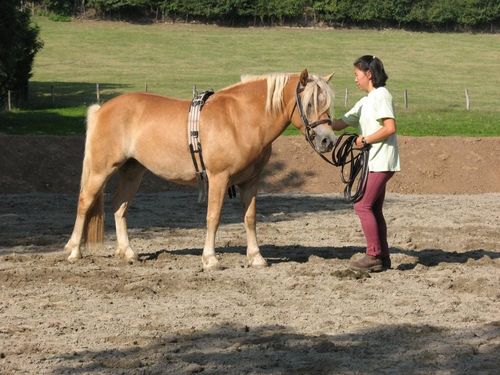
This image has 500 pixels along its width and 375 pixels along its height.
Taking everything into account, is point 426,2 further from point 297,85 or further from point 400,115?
point 297,85

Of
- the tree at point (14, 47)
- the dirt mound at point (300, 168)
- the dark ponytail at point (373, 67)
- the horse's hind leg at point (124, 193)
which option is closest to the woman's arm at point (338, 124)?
the dark ponytail at point (373, 67)

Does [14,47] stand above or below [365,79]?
below

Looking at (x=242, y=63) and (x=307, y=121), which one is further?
(x=242, y=63)

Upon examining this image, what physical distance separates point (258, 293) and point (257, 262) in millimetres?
1273

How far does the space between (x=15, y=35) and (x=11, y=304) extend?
21232mm

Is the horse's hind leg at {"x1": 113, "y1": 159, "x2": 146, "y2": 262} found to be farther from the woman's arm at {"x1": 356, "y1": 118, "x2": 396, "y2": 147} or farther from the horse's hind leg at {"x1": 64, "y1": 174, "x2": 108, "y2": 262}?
the woman's arm at {"x1": 356, "y1": 118, "x2": 396, "y2": 147}

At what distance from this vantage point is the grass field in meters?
42.6

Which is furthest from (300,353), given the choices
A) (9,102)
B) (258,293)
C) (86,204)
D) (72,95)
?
(72,95)

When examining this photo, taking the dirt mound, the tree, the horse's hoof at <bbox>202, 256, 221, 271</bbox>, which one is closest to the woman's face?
the horse's hoof at <bbox>202, 256, 221, 271</bbox>

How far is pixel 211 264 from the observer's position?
10836 millimetres

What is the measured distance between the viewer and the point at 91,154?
11.4 m

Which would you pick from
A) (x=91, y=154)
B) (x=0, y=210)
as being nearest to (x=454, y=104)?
(x=0, y=210)

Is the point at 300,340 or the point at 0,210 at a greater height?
the point at 300,340

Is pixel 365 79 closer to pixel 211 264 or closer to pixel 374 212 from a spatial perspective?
pixel 374 212
